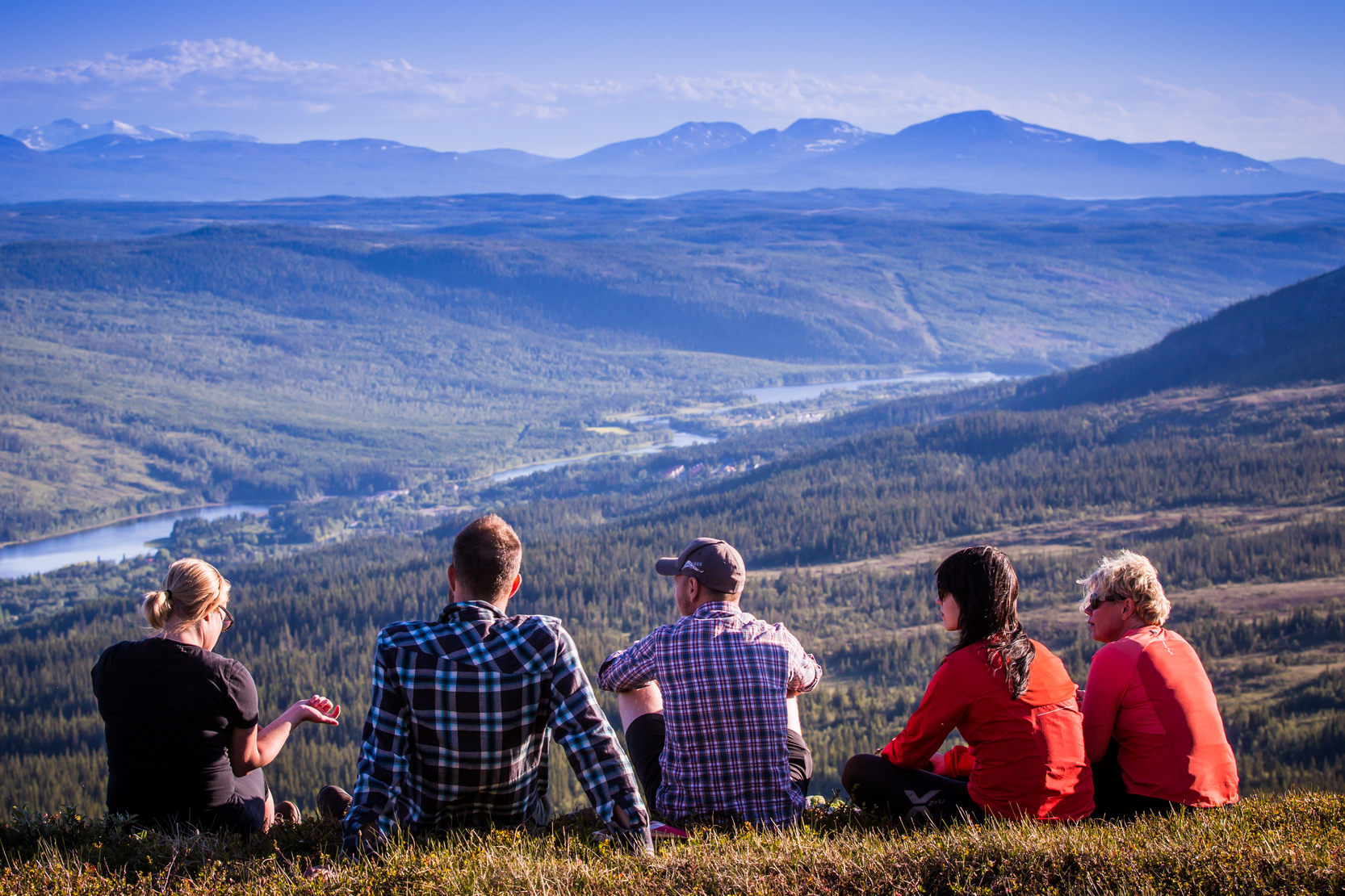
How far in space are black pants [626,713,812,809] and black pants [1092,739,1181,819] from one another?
232 centimetres

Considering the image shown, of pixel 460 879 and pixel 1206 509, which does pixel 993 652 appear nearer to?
pixel 460 879

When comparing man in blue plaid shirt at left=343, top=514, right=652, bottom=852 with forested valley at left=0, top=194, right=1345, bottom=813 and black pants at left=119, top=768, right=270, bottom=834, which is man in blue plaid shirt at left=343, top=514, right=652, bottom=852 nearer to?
black pants at left=119, top=768, right=270, bottom=834

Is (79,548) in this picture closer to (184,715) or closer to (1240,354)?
(1240,354)

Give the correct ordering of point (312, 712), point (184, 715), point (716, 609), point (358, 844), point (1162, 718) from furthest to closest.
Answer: point (716, 609) → point (312, 712) → point (1162, 718) → point (184, 715) → point (358, 844)

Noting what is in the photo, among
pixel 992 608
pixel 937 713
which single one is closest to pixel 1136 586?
pixel 992 608

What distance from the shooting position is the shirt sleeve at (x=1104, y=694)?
7816 millimetres

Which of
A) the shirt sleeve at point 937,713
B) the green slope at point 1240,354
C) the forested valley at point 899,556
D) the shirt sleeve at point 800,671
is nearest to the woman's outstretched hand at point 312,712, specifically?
the shirt sleeve at point 800,671

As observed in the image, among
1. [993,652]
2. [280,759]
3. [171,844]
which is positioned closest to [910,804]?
[993,652]

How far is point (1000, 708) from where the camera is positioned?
749 cm

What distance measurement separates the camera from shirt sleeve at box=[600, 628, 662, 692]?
8.12 metres

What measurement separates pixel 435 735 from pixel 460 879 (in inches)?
37.2

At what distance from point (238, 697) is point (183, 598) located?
0.83 metres

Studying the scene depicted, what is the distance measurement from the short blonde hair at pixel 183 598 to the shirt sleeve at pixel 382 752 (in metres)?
1.61

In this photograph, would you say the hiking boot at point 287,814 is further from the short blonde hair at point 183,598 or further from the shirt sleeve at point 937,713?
the shirt sleeve at point 937,713
